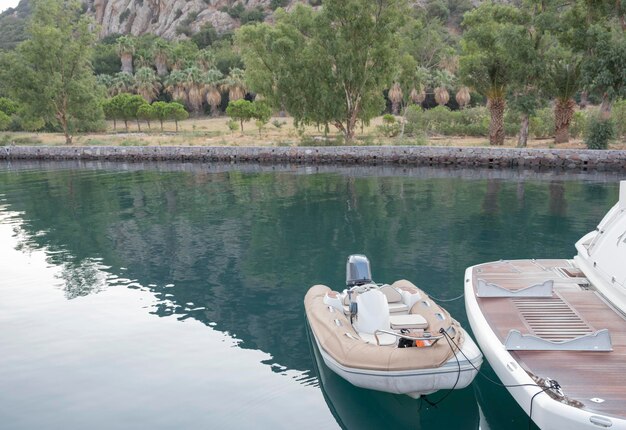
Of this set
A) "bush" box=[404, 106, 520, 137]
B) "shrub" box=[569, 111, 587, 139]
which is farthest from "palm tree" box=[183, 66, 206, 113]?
"shrub" box=[569, 111, 587, 139]

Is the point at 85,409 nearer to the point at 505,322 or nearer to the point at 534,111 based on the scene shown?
the point at 505,322

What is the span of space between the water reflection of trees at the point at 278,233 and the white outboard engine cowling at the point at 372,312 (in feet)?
6.54

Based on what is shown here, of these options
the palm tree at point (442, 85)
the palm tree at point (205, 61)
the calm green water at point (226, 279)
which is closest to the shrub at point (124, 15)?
the palm tree at point (205, 61)

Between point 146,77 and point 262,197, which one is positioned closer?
point 262,197

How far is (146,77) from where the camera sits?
2931 inches

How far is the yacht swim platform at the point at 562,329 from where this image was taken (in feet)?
23.0

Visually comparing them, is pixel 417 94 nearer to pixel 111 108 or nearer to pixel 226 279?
pixel 111 108

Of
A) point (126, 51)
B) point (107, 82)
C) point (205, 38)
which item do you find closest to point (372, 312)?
point (107, 82)

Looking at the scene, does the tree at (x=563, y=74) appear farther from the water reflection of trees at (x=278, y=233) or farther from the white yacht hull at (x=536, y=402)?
the white yacht hull at (x=536, y=402)

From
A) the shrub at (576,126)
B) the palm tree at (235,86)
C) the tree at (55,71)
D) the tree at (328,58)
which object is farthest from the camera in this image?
the palm tree at (235,86)

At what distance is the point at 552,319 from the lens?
964 centimetres

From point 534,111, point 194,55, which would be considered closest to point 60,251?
point 534,111

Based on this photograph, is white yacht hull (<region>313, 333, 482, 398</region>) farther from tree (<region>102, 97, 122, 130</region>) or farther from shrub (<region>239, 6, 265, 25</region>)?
shrub (<region>239, 6, 265, 25</region>)

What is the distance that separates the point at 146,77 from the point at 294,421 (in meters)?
71.9
